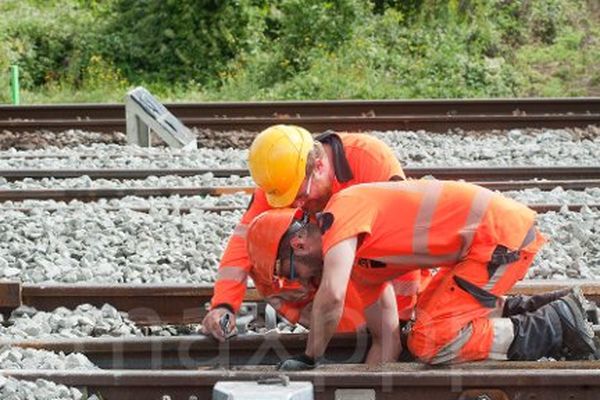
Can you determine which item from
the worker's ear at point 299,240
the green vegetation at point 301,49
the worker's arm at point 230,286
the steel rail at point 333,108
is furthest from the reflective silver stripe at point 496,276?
the green vegetation at point 301,49

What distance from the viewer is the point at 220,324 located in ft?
18.7

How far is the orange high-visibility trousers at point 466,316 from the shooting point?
5301 mm

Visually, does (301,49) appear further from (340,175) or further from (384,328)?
(384,328)

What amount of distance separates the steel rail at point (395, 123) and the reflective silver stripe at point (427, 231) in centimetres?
765

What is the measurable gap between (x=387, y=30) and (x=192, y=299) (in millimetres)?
14712

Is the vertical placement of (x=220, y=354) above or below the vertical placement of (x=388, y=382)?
below

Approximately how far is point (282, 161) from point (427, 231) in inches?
28.0

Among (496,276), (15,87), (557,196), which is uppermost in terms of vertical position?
(496,276)

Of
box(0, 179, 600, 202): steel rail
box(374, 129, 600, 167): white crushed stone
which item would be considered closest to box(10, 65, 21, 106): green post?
box(374, 129, 600, 167): white crushed stone

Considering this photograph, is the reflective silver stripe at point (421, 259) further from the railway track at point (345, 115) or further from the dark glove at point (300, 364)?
the railway track at point (345, 115)

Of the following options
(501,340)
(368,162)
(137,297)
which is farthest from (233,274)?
(501,340)

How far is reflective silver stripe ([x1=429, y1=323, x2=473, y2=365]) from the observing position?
17.3 ft

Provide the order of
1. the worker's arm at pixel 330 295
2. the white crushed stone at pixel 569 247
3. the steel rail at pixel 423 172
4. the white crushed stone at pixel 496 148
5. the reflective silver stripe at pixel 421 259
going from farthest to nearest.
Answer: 1. the white crushed stone at pixel 496 148
2. the steel rail at pixel 423 172
3. the white crushed stone at pixel 569 247
4. the reflective silver stripe at pixel 421 259
5. the worker's arm at pixel 330 295

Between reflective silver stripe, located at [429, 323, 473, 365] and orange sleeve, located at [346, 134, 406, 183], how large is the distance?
935mm
